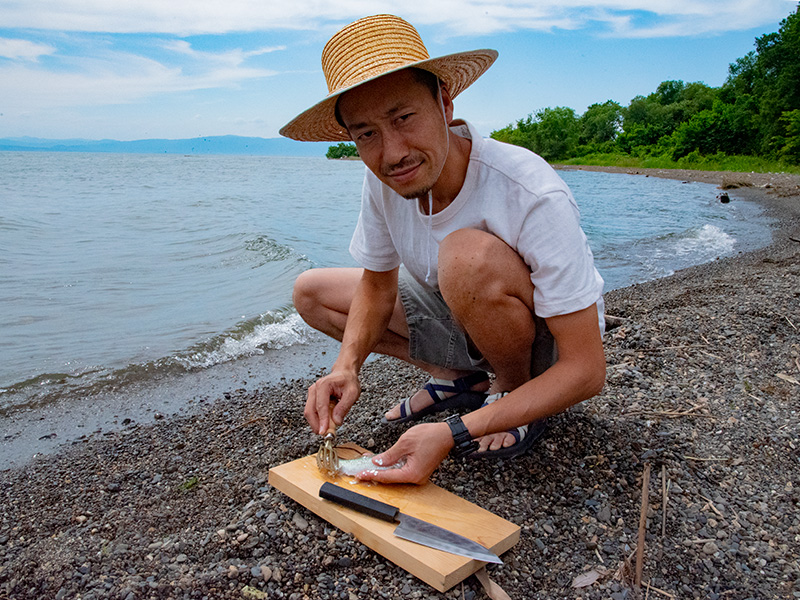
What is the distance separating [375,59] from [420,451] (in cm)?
149

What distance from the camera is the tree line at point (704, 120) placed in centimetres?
4106

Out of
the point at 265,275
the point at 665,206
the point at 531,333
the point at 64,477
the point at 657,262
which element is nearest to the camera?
the point at 531,333

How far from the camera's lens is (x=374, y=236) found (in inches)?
113

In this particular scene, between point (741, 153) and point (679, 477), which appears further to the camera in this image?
point (741, 153)

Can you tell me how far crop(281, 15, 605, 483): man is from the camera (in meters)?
2.17

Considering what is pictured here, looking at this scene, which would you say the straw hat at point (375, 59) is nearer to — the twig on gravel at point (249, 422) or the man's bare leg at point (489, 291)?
the man's bare leg at point (489, 291)

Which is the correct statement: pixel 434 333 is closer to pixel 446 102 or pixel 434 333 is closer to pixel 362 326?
pixel 362 326

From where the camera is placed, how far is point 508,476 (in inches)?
103

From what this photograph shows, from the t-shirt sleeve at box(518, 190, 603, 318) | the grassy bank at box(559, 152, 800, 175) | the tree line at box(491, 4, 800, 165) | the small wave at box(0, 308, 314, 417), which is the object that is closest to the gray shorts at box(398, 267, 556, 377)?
the t-shirt sleeve at box(518, 190, 603, 318)

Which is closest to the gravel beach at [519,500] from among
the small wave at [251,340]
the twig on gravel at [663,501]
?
the twig on gravel at [663,501]

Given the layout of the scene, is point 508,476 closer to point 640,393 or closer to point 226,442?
point 640,393

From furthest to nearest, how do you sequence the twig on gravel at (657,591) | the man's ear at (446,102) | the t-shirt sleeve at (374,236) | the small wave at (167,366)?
the small wave at (167,366)
the t-shirt sleeve at (374,236)
the man's ear at (446,102)
the twig on gravel at (657,591)

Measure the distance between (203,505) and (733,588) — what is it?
7.19 ft

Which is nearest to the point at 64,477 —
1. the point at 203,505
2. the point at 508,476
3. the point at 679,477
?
the point at 203,505
